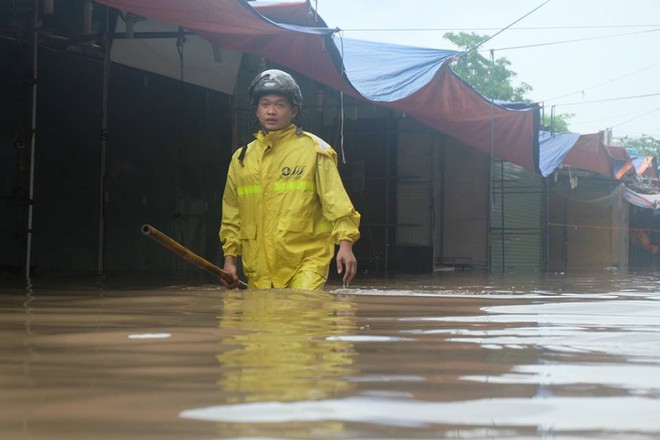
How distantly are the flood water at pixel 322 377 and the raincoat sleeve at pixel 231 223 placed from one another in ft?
5.41

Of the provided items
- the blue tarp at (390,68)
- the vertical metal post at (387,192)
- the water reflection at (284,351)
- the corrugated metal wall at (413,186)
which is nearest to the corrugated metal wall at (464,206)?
the corrugated metal wall at (413,186)

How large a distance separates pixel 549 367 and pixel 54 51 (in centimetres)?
928

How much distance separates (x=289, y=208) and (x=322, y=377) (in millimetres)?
2930

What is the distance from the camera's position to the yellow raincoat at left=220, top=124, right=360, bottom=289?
454 centimetres

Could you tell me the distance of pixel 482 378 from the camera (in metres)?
1.69

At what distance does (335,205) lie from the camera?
449 cm

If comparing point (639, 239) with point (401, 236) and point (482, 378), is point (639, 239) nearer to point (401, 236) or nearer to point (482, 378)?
point (401, 236)

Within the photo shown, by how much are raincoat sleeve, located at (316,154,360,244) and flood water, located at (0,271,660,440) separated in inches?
50.3

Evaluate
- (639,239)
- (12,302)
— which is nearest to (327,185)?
(12,302)

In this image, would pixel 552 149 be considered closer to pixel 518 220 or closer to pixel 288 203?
pixel 518 220

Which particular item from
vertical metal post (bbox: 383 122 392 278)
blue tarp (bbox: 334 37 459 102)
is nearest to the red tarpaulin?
blue tarp (bbox: 334 37 459 102)

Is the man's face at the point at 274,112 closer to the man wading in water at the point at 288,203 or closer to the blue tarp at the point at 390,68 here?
the man wading in water at the point at 288,203

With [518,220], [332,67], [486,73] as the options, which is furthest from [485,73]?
[332,67]

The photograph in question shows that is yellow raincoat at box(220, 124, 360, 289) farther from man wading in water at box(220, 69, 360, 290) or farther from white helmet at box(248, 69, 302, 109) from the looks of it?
white helmet at box(248, 69, 302, 109)
